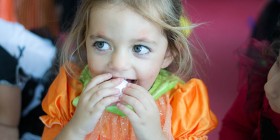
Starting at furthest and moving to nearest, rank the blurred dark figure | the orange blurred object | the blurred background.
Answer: the blurred background
the orange blurred object
the blurred dark figure

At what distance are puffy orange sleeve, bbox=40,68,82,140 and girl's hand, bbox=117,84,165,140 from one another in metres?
0.16

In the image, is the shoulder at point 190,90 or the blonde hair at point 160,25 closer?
the blonde hair at point 160,25

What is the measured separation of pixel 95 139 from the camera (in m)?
0.85

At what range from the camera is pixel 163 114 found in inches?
33.9

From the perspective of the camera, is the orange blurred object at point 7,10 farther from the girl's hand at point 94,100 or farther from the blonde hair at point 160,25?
the girl's hand at point 94,100

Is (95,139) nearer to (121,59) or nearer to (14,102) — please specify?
(121,59)

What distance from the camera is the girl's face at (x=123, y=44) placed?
0.75 m

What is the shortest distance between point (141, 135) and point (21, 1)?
1.75ft

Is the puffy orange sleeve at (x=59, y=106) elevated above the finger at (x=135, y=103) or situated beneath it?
situated beneath

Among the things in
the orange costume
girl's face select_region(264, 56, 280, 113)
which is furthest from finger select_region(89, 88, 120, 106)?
girl's face select_region(264, 56, 280, 113)

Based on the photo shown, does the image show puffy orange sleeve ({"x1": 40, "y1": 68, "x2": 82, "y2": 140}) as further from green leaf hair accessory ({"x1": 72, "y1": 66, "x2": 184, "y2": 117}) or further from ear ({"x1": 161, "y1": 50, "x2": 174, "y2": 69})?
ear ({"x1": 161, "y1": 50, "x2": 174, "y2": 69})

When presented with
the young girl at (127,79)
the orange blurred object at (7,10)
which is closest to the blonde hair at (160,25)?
the young girl at (127,79)

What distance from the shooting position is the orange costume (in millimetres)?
852

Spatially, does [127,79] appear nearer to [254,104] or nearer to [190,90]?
[190,90]
